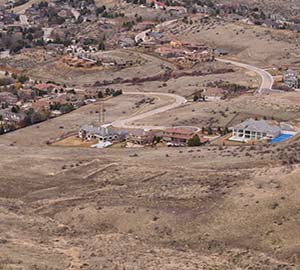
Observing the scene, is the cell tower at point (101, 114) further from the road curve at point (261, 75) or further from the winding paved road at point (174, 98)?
the road curve at point (261, 75)

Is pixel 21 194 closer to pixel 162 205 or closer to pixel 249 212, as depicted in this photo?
pixel 162 205

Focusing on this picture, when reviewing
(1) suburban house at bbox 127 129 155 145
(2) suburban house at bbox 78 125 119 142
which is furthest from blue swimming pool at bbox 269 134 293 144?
(2) suburban house at bbox 78 125 119 142

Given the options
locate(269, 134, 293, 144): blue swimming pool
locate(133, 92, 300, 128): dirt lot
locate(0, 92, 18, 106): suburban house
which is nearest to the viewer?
locate(269, 134, 293, 144): blue swimming pool

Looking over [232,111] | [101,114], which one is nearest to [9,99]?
[101,114]

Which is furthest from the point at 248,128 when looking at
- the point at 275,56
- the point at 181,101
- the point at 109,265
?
the point at 275,56

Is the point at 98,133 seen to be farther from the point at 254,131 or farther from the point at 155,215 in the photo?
the point at 155,215

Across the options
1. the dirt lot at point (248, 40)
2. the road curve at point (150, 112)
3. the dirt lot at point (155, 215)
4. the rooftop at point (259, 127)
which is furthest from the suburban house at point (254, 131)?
the dirt lot at point (248, 40)

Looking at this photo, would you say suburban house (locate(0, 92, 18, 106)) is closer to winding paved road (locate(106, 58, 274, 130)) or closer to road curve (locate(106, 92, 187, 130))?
road curve (locate(106, 92, 187, 130))
